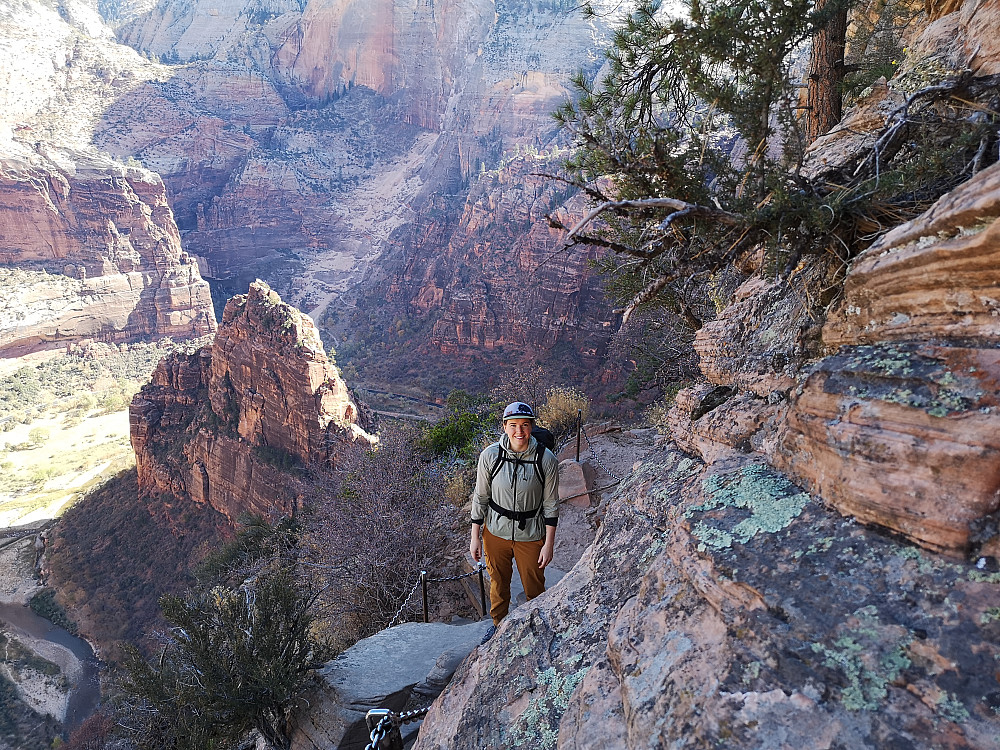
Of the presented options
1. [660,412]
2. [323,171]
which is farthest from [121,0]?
[660,412]

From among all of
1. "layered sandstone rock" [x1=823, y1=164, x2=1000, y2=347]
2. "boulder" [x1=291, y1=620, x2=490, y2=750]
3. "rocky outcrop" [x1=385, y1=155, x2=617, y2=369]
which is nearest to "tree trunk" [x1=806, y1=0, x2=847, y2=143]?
"layered sandstone rock" [x1=823, y1=164, x2=1000, y2=347]

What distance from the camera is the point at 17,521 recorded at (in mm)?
27016

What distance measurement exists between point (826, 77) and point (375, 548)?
7.18 m

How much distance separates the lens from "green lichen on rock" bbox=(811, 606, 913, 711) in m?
1.20

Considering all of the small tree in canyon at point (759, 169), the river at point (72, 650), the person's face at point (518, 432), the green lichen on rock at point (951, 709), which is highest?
the small tree in canyon at point (759, 169)

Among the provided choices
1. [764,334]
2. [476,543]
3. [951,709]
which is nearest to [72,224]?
[476,543]

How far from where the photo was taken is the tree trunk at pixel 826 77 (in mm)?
4148

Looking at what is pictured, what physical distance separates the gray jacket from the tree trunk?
3.38 metres

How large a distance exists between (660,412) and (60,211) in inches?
2387

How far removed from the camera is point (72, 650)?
18.9m

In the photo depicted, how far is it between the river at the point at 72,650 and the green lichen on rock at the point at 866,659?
825 inches

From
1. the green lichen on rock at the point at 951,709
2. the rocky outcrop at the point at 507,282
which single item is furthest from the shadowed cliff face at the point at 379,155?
the green lichen on rock at the point at 951,709

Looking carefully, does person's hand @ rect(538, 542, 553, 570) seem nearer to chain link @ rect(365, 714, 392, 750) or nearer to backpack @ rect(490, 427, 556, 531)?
backpack @ rect(490, 427, 556, 531)

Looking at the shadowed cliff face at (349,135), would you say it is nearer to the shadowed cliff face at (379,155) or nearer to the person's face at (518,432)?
the shadowed cliff face at (379,155)
